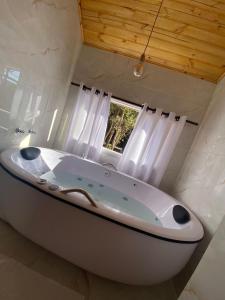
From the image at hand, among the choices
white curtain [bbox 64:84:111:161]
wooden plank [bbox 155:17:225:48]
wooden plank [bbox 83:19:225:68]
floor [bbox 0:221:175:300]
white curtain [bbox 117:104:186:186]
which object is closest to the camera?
floor [bbox 0:221:175:300]

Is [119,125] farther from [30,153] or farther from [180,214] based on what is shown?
[180,214]

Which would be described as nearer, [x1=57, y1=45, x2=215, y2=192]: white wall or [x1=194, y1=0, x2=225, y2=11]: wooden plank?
[x1=194, y1=0, x2=225, y2=11]: wooden plank

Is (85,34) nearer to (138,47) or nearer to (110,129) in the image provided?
(138,47)

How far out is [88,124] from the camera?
2.95 m

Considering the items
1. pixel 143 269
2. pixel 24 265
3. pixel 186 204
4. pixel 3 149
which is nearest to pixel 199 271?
pixel 143 269

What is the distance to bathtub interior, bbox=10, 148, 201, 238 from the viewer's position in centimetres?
247

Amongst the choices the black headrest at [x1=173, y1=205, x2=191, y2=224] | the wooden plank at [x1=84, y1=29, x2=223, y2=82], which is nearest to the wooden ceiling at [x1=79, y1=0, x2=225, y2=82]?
the wooden plank at [x1=84, y1=29, x2=223, y2=82]

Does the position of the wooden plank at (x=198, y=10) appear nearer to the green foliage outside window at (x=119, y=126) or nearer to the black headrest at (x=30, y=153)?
the green foliage outside window at (x=119, y=126)

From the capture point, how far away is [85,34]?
282cm

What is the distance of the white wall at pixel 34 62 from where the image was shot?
67.6 inches

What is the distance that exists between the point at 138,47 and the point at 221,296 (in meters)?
2.69

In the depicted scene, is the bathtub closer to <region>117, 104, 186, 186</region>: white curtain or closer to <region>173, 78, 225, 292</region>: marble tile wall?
<region>173, 78, 225, 292</region>: marble tile wall

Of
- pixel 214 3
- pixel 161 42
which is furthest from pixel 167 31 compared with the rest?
pixel 214 3

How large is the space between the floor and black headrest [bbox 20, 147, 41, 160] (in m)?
0.69
